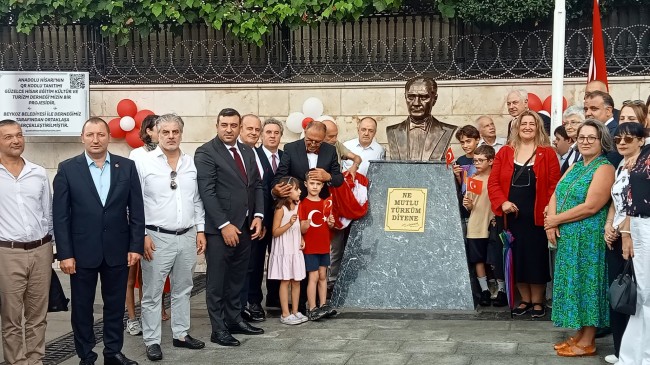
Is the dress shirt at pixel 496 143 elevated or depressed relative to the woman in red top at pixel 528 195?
elevated

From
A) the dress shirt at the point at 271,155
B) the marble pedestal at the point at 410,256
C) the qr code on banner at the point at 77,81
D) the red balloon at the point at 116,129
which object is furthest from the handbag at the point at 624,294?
the qr code on banner at the point at 77,81

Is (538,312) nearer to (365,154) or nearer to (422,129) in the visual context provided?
(422,129)

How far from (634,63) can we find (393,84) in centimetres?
319

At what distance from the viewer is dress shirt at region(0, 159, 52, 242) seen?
7.11m

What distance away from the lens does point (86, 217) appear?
290 inches

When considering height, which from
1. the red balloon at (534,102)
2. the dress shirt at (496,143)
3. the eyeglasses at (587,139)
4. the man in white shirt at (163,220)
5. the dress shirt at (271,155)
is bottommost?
the man in white shirt at (163,220)

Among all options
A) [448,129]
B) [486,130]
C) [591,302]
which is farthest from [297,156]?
[591,302]

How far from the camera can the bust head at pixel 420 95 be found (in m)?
9.77

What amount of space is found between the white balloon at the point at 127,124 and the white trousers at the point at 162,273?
5534 mm

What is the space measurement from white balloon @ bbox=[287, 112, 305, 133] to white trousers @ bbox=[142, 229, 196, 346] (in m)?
5.01

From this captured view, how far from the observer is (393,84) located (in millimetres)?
12961

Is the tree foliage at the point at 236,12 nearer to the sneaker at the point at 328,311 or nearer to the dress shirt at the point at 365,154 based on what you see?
the dress shirt at the point at 365,154

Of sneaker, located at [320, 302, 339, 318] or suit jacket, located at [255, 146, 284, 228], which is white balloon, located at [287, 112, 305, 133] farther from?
sneaker, located at [320, 302, 339, 318]

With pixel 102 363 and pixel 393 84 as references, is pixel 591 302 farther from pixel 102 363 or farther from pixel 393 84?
pixel 393 84
